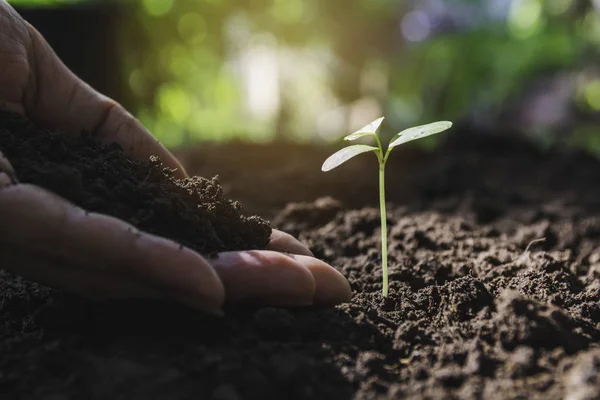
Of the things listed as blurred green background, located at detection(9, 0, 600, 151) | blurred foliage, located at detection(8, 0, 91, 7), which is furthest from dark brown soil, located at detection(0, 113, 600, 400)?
blurred foliage, located at detection(8, 0, 91, 7)

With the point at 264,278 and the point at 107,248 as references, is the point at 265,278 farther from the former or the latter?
the point at 107,248

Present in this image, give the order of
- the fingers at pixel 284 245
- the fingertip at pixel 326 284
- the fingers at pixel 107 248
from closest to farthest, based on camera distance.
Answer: the fingers at pixel 107 248
the fingertip at pixel 326 284
the fingers at pixel 284 245

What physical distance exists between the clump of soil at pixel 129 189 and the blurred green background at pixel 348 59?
3.60m

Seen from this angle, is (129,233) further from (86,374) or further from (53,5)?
(53,5)

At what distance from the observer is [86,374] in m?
1.16

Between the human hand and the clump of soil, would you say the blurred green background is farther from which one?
the human hand

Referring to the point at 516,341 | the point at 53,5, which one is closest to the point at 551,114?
the point at 53,5

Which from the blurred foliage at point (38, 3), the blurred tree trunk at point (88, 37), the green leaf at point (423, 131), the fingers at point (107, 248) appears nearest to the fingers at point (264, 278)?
the fingers at point (107, 248)

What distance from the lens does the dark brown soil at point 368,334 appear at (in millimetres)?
1146

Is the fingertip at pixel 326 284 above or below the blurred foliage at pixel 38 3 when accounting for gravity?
below

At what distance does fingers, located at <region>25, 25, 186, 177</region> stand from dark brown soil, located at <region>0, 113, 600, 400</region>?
0.62m

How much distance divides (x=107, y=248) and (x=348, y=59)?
7.91m

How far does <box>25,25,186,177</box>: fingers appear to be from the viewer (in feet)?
6.74

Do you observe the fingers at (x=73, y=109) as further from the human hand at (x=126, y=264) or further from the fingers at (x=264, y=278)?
the fingers at (x=264, y=278)
